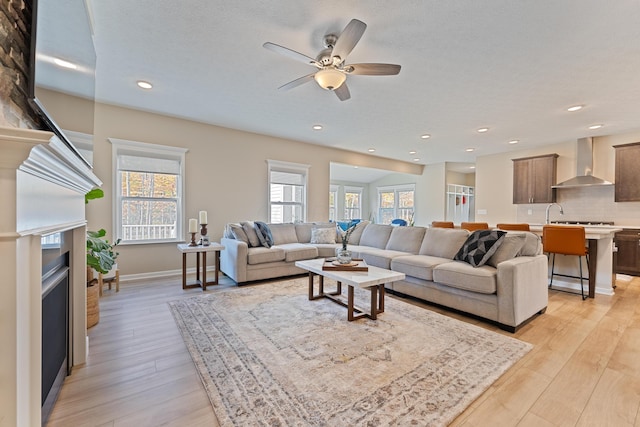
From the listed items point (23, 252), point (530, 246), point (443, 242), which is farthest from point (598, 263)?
point (23, 252)

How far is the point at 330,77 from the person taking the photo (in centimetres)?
241

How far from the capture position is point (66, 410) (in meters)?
1.49

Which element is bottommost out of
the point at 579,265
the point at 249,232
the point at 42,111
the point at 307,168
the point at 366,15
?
the point at 579,265

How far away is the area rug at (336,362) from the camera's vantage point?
4.88ft

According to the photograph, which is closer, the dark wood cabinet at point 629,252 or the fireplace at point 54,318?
the fireplace at point 54,318

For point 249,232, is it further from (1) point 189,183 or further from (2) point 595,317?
(2) point 595,317

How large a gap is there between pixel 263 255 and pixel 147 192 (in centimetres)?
215

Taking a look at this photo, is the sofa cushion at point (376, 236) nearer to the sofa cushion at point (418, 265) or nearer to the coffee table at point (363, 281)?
the sofa cushion at point (418, 265)

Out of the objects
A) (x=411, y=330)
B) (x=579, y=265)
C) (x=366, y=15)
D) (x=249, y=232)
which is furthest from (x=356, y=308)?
(x=579, y=265)

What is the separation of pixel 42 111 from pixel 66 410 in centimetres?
156

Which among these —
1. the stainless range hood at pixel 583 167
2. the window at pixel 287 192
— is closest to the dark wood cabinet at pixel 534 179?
the stainless range hood at pixel 583 167

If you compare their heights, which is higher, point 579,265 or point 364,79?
point 364,79

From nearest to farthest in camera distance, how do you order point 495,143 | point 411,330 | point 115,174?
point 411,330, point 115,174, point 495,143

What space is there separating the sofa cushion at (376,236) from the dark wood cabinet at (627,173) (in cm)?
431
